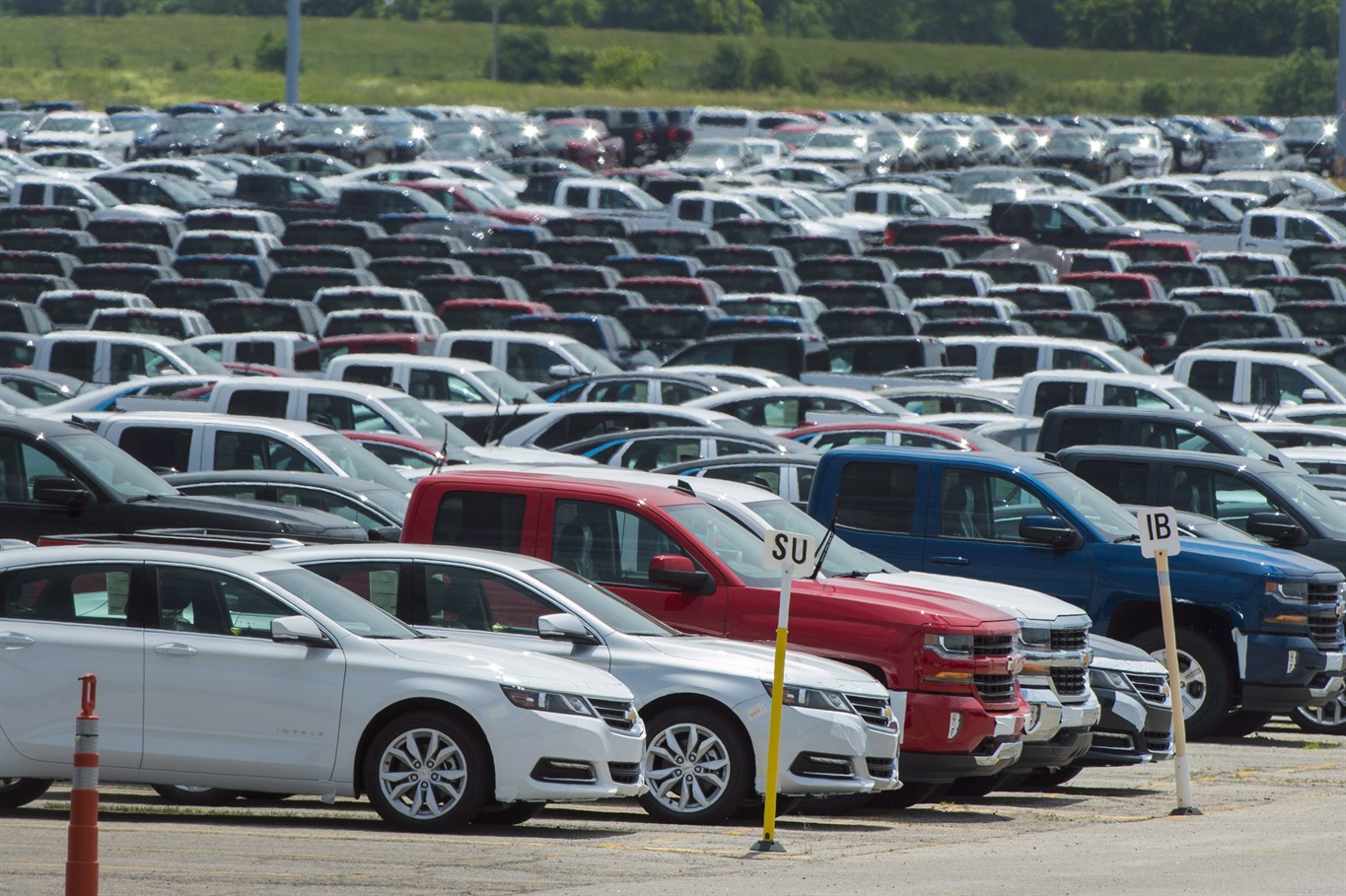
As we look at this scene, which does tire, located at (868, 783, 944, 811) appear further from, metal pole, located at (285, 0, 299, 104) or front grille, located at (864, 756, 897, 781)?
metal pole, located at (285, 0, 299, 104)

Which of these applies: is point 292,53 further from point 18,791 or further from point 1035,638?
point 18,791

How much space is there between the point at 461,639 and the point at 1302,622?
659cm

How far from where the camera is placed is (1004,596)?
559 inches

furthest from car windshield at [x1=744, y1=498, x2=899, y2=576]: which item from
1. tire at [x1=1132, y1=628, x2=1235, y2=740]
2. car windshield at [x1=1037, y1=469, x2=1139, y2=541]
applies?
tire at [x1=1132, y1=628, x2=1235, y2=740]

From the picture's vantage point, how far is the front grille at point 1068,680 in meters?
13.9

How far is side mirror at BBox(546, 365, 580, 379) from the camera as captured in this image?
2864 cm

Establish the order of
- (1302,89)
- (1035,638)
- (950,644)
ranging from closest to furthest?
(950,644)
(1035,638)
(1302,89)

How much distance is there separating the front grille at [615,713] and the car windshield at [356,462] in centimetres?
867

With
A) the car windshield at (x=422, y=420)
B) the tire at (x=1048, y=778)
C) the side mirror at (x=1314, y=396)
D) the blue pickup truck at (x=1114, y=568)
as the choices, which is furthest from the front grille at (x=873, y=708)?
the side mirror at (x=1314, y=396)

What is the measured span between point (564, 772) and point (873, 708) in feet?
5.71

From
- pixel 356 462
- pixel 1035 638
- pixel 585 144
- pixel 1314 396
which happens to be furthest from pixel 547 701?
pixel 585 144

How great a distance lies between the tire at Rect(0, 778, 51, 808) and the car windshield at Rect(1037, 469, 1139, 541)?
7.16 meters

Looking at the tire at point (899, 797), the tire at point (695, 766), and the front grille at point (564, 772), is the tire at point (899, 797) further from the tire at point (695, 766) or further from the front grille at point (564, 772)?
the front grille at point (564, 772)

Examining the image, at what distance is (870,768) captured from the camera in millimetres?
12156
